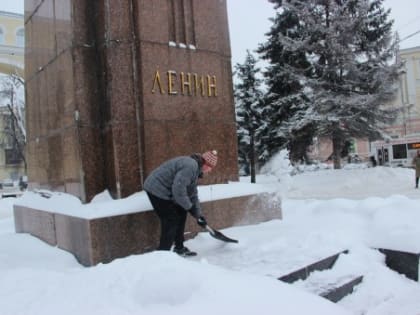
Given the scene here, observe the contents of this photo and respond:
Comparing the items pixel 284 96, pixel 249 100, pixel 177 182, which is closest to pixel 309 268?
pixel 177 182

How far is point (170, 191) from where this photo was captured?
4.54 meters

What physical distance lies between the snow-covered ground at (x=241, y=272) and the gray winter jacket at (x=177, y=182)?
66 cm

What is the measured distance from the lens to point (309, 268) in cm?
385

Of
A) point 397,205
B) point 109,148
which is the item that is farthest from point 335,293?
point 109,148

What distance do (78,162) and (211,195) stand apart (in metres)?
1.71

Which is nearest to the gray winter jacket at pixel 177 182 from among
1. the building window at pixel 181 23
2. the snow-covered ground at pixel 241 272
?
the snow-covered ground at pixel 241 272

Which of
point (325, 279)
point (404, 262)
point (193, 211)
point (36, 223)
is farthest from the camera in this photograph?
point (36, 223)

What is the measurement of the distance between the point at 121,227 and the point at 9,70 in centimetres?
2592

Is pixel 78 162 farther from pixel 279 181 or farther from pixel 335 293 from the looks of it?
pixel 279 181

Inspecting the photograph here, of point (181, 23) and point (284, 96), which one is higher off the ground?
point (284, 96)

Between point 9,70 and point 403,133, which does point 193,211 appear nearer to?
point 9,70

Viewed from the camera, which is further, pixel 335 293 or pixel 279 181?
pixel 279 181

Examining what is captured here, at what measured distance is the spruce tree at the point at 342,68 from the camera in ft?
62.1

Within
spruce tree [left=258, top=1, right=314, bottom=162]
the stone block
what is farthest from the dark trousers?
spruce tree [left=258, top=1, right=314, bottom=162]
